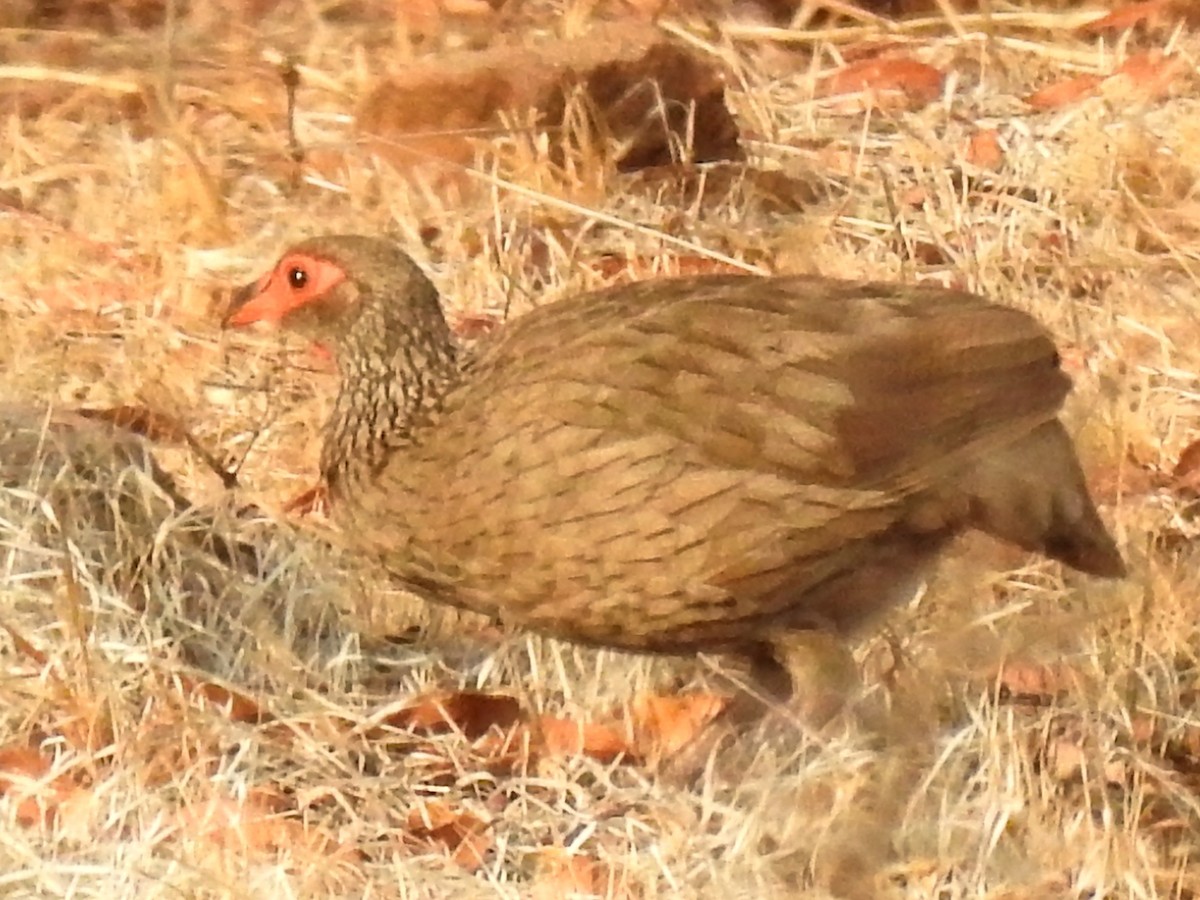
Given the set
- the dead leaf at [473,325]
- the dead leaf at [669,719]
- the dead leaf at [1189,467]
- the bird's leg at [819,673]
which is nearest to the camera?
the bird's leg at [819,673]

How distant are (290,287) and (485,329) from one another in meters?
0.88

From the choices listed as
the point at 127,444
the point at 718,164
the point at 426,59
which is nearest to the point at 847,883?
the point at 127,444

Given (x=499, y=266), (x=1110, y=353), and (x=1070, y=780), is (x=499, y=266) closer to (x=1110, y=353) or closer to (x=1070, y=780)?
(x=1110, y=353)

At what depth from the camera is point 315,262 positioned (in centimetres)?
260

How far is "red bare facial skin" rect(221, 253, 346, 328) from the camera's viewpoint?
2596 mm

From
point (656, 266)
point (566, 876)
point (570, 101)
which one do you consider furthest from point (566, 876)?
point (570, 101)

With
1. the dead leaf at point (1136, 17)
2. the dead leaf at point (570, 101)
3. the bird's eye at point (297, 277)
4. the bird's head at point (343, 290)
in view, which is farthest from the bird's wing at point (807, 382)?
the dead leaf at point (1136, 17)

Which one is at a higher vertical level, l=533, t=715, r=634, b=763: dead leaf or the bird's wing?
the bird's wing

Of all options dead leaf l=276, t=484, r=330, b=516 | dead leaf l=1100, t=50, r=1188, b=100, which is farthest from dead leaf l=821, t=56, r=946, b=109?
dead leaf l=276, t=484, r=330, b=516

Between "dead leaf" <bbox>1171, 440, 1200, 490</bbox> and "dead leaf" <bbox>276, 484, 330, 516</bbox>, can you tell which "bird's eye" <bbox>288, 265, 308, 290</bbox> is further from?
Answer: "dead leaf" <bbox>1171, 440, 1200, 490</bbox>

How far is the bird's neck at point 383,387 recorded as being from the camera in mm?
2477

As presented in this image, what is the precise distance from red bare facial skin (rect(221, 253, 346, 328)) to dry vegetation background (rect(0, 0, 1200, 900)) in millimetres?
317

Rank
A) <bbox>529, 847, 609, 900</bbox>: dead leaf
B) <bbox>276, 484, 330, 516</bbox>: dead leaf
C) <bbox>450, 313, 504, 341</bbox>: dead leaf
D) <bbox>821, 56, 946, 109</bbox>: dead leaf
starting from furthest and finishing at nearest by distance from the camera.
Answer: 1. <bbox>821, 56, 946, 109</bbox>: dead leaf
2. <bbox>450, 313, 504, 341</bbox>: dead leaf
3. <bbox>276, 484, 330, 516</bbox>: dead leaf
4. <bbox>529, 847, 609, 900</bbox>: dead leaf

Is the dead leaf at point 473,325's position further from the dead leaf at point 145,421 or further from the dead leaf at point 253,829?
the dead leaf at point 253,829
